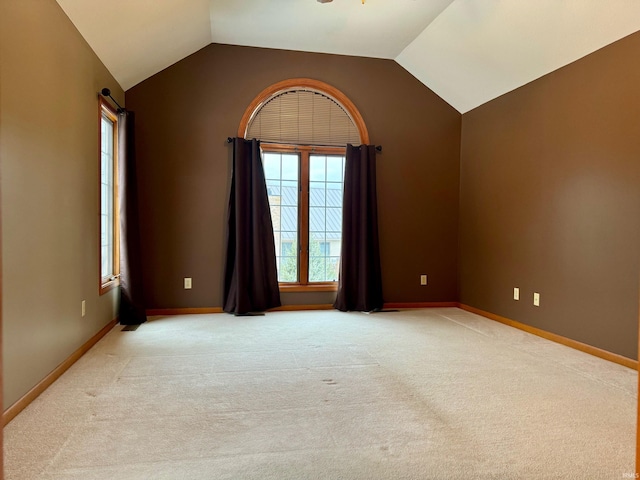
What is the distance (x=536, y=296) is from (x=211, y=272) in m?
3.17

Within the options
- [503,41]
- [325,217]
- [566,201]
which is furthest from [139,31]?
[566,201]

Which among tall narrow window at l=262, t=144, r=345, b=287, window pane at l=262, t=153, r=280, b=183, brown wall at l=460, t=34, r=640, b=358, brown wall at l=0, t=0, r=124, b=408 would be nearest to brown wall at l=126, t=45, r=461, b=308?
tall narrow window at l=262, t=144, r=345, b=287

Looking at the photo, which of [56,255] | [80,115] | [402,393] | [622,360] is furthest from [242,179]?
[622,360]

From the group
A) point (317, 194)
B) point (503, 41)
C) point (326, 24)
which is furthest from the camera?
point (317, 194)

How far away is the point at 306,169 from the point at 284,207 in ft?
1.61

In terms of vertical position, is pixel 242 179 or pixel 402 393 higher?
pixel 242 179

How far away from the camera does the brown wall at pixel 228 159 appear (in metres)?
4.31

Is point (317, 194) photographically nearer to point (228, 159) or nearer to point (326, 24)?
point (228, 159)

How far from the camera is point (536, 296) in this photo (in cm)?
373

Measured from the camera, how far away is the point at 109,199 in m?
3.85

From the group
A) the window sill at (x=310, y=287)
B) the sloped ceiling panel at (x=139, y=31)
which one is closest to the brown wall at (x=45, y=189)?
the sloped ceiling panel at (x=139, y=31)

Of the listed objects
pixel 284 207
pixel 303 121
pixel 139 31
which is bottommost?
pixel 284 207

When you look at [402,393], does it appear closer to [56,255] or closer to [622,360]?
[622,360]

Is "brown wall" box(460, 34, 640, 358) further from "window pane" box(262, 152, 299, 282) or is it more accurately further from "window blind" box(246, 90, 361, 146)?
"window pane" box(262, 152, 299, 282)
